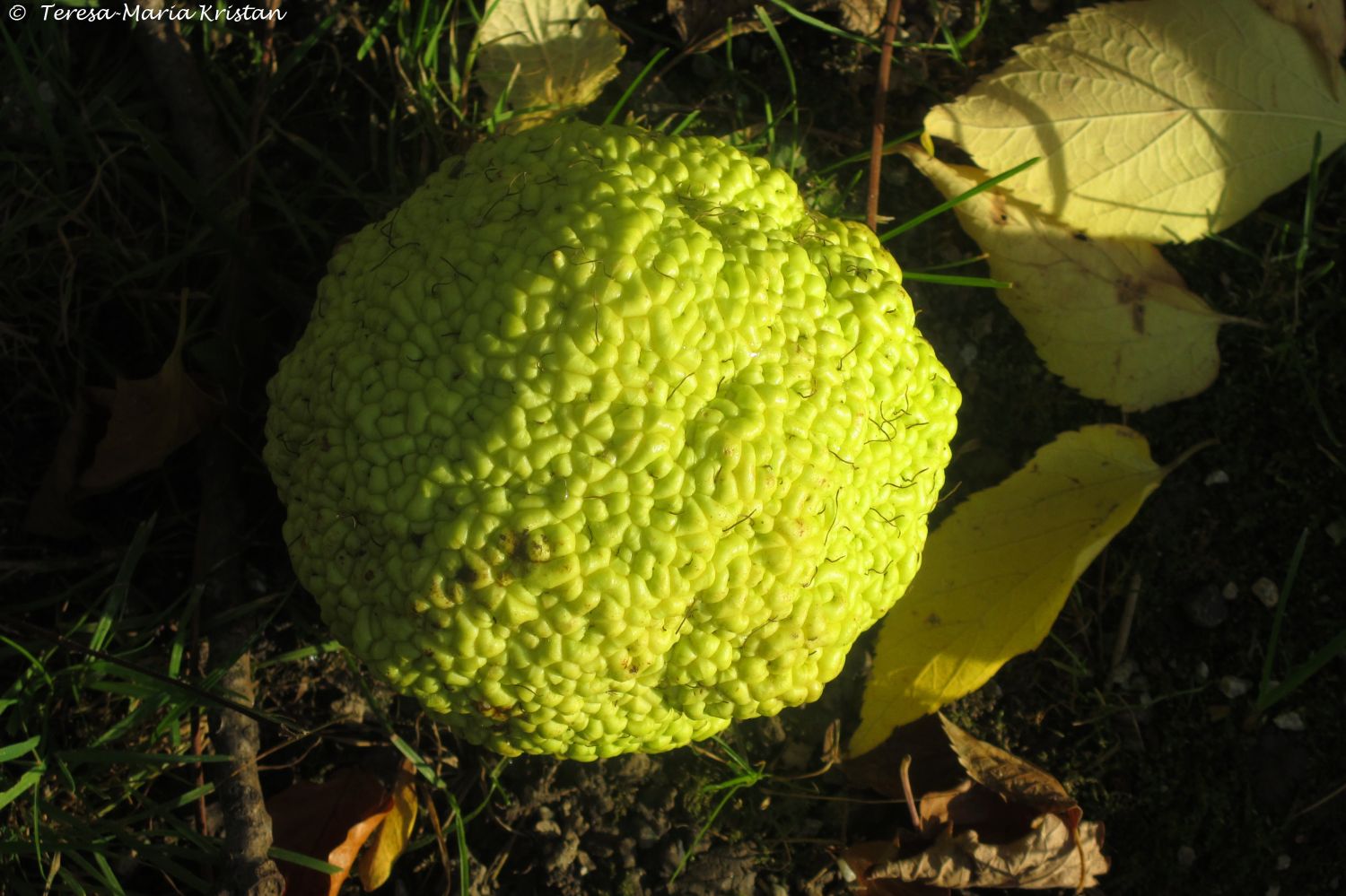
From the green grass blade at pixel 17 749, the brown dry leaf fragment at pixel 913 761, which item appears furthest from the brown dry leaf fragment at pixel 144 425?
the brown dry leaf fragment at pixel 913 761

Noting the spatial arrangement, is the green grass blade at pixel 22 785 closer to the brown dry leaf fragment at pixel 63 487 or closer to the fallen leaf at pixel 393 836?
the brown dry leaf fragment at pixel 63 487

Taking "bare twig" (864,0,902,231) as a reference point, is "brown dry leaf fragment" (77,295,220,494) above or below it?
below

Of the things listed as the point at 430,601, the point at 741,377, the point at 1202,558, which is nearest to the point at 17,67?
the point at 430,601

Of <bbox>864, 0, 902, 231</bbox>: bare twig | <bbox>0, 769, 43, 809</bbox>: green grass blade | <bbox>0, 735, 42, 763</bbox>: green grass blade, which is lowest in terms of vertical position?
<bbox>0, 769, 43, 809</bbox>: green grass blade

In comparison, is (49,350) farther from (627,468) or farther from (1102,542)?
(1102,542)

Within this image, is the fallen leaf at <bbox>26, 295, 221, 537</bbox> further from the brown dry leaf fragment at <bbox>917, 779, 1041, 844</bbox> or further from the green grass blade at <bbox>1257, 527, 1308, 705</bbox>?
the green grass blade at <bbox>1257, 527, 1308, 705</bbox>

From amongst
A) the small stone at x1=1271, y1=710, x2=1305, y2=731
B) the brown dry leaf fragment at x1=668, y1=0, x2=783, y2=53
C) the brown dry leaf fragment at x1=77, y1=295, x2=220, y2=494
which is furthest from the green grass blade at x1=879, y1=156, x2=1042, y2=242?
the brown dry leaf fragment at x1=77, y1=295, x2=220, y2=494
